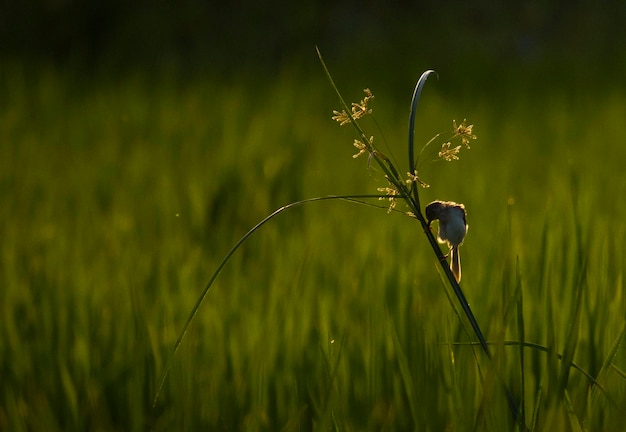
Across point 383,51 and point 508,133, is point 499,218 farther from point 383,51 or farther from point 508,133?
point 383,51

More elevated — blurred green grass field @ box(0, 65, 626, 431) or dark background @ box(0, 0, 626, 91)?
dark background @ box(0, 0, 626, 91)

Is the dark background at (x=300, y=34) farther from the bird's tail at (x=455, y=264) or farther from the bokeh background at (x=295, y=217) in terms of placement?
the bird's tail at (x=455, y=264)

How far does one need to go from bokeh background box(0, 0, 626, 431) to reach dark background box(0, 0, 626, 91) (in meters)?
0.02

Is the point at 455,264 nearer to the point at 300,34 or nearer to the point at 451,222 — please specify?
the point at 451,222

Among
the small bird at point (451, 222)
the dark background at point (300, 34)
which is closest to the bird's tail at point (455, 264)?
the small bird at point (451, 222)

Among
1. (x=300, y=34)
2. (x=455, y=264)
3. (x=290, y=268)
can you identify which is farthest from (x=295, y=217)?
(x=300, y=34)

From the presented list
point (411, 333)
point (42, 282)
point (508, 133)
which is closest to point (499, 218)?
point (411, 333)

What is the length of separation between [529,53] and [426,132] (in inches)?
78.6

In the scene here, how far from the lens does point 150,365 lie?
1.22 meters

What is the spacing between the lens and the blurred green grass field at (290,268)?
1.08 m

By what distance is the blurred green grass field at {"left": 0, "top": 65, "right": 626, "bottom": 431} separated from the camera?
108cm

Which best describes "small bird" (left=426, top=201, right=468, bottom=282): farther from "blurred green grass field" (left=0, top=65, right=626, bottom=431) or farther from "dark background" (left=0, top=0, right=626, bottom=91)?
"dark background" (left=0, top=0, right=626, bottom=91)

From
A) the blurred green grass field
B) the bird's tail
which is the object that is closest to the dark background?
the blurred green grass field

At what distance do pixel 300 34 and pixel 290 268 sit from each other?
11.4 feet
